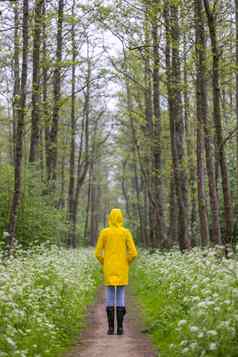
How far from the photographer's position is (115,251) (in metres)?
10.5

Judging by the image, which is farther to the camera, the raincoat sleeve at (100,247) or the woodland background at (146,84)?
the woodland background at (146,84)

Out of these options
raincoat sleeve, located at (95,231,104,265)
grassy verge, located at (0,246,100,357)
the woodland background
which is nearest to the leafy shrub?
the woodland background

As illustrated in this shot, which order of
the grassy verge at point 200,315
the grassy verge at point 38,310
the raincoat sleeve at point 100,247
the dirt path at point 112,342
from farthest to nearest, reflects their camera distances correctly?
the raincoat sleeve at point 100,247 → the dirt path at point 112,342 → the grassy verge at point 38,310 → the grassy verge at point 200,315

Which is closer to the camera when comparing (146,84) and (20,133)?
(20,133)

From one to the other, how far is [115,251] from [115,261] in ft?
0.57

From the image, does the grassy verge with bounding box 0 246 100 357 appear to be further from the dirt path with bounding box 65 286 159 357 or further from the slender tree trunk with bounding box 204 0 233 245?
the slender tree trunk with bounding box 204 0 233 245

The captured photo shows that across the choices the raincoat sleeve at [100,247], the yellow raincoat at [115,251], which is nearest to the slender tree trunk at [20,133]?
the raincoat sleeve at [100,247]

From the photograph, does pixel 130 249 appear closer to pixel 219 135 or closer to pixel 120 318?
pixel 120 318

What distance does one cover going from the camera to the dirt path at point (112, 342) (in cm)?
876

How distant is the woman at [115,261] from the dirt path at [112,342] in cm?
39

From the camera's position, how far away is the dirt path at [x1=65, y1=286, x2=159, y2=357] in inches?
345

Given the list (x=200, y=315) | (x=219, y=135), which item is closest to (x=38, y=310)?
(x=200, y=315)

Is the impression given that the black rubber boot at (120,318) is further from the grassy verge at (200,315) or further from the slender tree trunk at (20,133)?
the slender tree trunk at (20,133)

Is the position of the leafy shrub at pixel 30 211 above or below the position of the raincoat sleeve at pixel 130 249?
above
